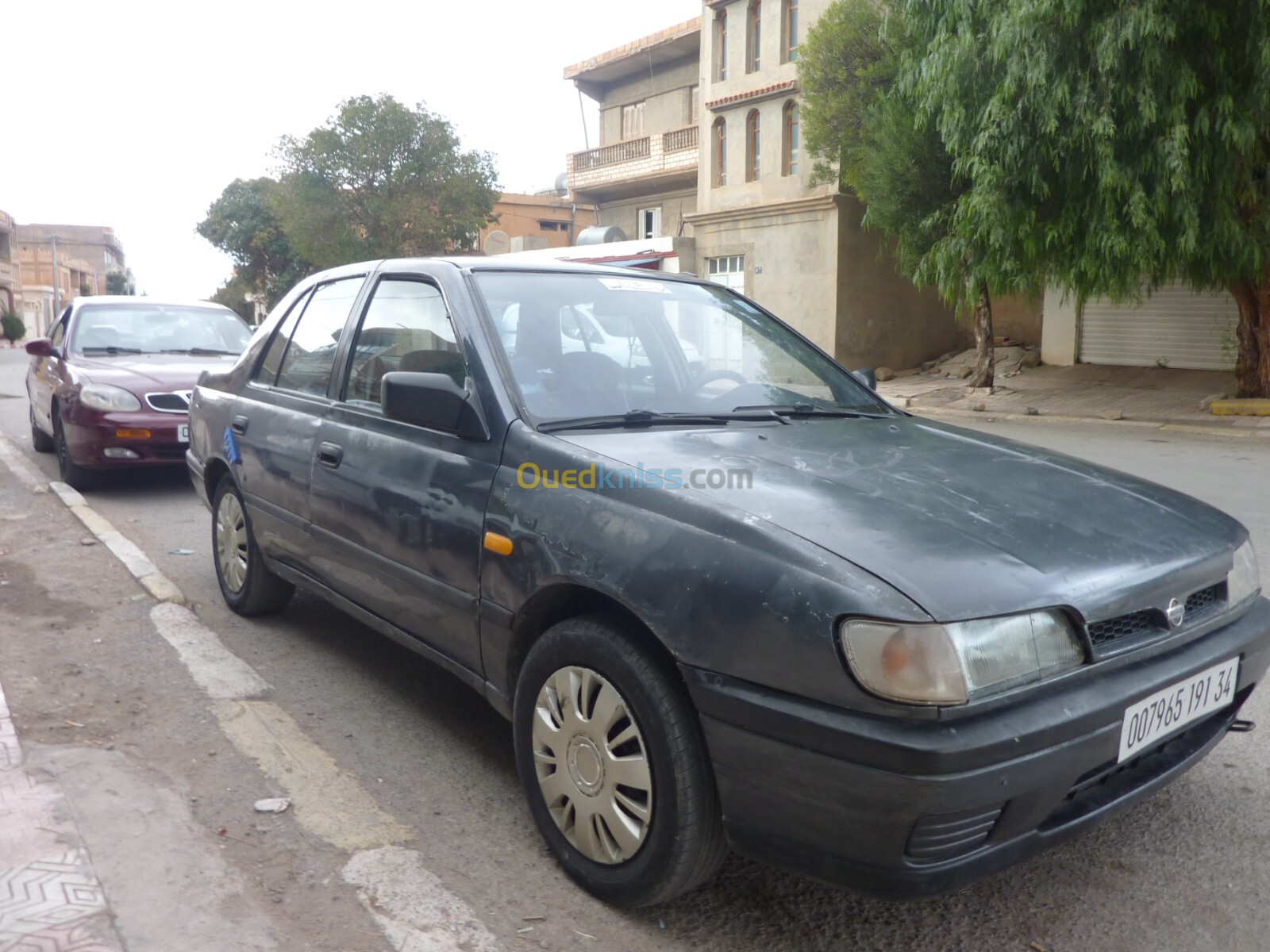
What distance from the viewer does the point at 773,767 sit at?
206 centimetres

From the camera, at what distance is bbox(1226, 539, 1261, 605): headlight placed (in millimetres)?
2578

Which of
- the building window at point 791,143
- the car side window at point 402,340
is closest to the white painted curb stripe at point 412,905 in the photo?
the car side window at point 402,340

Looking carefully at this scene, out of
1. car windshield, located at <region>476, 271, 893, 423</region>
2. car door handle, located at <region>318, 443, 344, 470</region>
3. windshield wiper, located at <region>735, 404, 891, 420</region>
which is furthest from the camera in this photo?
car door handle, located at <region>318, 443, 344, 470</region>

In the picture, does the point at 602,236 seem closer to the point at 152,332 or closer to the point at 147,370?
the point at 152,332

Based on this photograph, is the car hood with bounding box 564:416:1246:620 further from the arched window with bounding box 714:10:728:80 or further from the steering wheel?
the arched window with bounding box 714:10:728:80

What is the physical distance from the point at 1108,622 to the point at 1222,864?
948 mm

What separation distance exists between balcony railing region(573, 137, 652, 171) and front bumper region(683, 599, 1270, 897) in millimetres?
32172

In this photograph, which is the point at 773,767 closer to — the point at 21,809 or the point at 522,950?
the point at 522,950

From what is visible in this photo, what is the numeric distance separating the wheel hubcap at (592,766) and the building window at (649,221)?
106 ft

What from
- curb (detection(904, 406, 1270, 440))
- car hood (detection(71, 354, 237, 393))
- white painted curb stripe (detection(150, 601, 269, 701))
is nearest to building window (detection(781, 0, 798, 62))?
curb (detection(904, 406, 1270, 440))

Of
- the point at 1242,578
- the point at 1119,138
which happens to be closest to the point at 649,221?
the point at 1119,138

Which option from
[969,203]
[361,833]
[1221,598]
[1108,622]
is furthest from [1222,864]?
[969,203]

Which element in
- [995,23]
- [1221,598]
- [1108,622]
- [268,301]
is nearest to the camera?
[1108,622]

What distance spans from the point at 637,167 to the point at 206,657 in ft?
101
